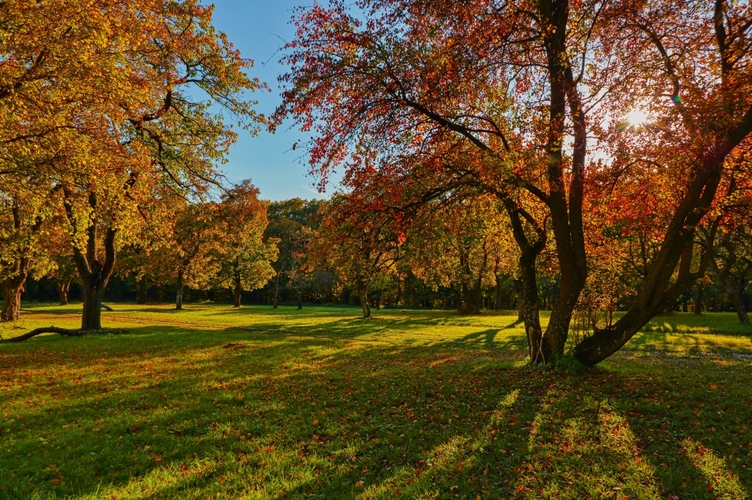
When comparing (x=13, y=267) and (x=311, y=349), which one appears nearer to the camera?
(x=311, y=349)

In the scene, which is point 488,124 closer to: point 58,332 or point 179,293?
point 58,332

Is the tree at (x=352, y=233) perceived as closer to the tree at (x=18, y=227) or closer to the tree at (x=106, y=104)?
the tree at (x=106, y=104)

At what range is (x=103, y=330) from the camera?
878 inches

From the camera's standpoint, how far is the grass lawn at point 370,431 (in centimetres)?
525

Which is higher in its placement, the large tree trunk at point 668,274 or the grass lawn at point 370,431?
the large tree trunk at point 668,274

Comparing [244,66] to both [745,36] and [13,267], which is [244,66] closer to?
[745,36]

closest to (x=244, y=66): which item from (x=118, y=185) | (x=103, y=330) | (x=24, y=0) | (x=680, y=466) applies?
(x=118, y=185)

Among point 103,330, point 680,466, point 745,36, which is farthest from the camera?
point 103,330

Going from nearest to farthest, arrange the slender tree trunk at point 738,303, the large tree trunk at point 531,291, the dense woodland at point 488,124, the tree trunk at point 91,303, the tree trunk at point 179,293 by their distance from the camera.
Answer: the dense woodland at point 488,124, the large tree trunk at point 531,291, the tree trunk at point 91,303, the slender tree trunk at point 738,303, the tree trunk at point 179,293

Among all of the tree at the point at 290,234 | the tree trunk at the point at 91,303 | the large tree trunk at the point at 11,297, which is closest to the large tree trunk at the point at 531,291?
the tree trunk at the point at 91,303

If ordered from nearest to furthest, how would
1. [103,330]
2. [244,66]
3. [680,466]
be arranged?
[680,466] < [244,66] < [103,330]

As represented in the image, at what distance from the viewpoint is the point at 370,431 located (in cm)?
727

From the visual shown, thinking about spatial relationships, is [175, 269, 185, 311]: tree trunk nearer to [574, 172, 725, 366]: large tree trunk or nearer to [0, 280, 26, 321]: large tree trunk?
[0, 280, 26, 321]: large tree trunk

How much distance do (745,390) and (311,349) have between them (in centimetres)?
1480
